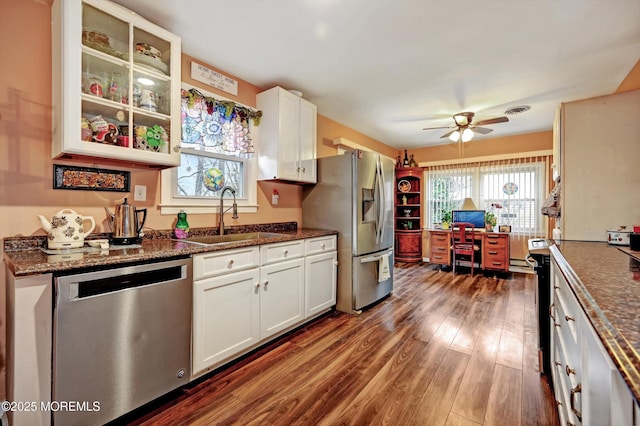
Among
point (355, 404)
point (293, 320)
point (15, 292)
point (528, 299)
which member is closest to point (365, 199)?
point (293, 320)

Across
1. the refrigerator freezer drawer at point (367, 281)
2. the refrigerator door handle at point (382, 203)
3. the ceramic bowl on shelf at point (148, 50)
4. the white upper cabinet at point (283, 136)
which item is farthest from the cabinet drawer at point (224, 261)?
the refrigerator door handle at point (382, 203)

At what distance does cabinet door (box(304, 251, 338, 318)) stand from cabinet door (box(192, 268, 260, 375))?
0.64 m

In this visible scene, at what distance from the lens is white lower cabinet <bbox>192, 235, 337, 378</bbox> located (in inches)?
70.6

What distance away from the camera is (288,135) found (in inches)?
116

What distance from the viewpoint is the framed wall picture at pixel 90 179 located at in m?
1.72

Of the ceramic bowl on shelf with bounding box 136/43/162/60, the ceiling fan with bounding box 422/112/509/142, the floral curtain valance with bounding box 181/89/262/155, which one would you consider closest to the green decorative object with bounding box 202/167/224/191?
the floral curtain valance with bounding box 181/89/262/155

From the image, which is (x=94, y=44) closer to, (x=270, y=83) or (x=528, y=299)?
(x=270, y=83)

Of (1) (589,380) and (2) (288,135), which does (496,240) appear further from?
(1) (589,380)

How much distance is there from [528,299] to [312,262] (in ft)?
9.34

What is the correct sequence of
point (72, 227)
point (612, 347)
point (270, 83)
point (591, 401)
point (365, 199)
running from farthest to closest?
point (365, 199) < point (270, 83) < point (72, 227) < point (591, 401) < point (612, 347)

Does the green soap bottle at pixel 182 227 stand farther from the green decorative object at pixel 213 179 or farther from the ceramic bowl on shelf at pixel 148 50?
the ceramic bowl on shelf at pixel 148 50

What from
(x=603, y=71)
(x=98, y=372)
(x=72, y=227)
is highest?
(x=603, y=71)

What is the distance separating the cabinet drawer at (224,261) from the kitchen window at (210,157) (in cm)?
72

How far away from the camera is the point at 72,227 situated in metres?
1.58
